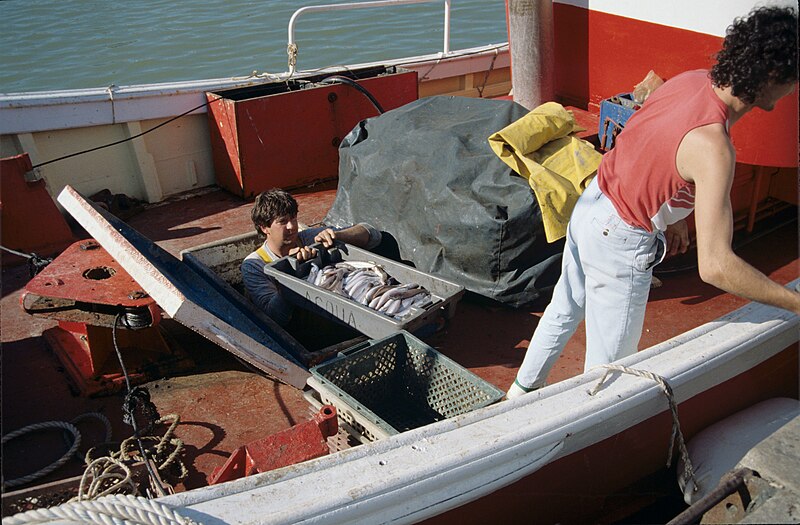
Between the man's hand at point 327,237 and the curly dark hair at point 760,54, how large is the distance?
2.51m

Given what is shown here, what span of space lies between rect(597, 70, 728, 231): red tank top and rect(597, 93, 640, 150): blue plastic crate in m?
1.99

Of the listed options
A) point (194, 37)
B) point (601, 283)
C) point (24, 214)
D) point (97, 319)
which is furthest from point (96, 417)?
point (194, 37)

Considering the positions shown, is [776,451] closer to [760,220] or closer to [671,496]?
[671,496]

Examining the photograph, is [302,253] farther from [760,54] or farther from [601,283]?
[760,54]

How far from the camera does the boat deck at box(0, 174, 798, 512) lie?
3227 mm

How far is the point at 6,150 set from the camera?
5188 millimetres

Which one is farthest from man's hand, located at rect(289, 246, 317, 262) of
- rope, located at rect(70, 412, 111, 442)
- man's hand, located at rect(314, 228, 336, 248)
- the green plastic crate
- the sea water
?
the sea water

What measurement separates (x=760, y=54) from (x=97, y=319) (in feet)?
9.87

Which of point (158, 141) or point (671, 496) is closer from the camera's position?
point (671, 496)

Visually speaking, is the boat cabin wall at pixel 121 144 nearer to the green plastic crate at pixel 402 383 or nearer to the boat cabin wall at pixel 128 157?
the boat cabin wall at pixel 128 157

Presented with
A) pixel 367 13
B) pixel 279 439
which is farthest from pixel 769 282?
pixel 367 13

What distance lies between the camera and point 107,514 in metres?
1.84

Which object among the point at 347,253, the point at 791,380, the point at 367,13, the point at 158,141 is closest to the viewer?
the point at 791,380

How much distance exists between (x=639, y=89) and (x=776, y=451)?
2932 mm
